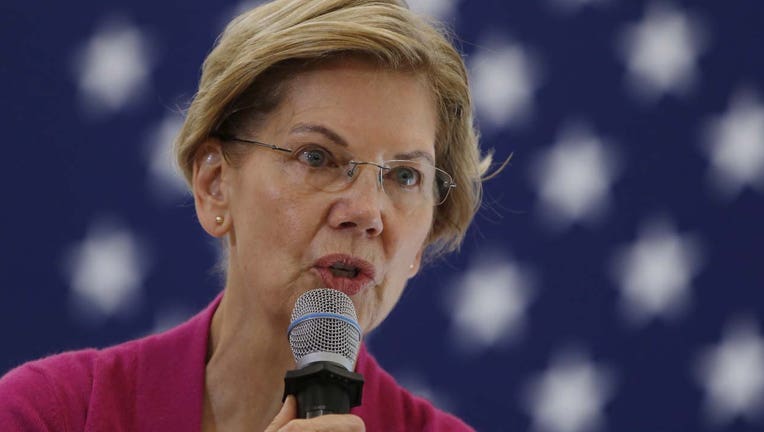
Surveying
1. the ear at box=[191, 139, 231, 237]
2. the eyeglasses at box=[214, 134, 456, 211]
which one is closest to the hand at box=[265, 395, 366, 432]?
the eyeglasses at box=[214, 134, 456, 211]

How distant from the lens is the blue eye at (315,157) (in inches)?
61.6

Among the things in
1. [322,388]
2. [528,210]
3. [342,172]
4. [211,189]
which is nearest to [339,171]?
[342,172]

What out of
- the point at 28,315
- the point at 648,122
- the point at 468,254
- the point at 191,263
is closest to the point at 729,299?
the point at 648,122

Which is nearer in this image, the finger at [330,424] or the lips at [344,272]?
the finger at [330,424]

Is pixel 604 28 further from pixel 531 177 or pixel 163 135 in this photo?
pixel 163 135

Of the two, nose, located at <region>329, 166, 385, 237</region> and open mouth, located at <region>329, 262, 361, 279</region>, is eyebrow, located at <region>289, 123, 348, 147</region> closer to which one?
nose, located at <region>329, 166, 385, 237</region>

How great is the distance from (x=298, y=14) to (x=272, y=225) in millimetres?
357

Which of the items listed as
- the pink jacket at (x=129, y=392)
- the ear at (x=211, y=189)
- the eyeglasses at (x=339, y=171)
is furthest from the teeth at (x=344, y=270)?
the pink jacket at (x=129, y=392)

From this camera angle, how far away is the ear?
169 centimetres

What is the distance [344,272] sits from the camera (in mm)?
1521

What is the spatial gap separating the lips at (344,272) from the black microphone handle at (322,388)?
0.38 metres

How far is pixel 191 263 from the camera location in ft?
7.83

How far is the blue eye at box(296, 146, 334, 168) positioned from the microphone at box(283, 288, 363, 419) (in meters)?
0.31

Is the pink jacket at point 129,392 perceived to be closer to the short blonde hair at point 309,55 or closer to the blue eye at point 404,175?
the short blonde hair at point 309,55
